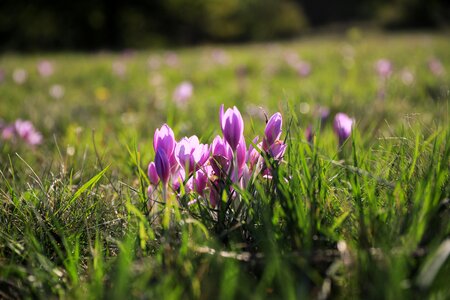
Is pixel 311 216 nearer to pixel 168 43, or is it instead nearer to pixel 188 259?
pixel 188 259

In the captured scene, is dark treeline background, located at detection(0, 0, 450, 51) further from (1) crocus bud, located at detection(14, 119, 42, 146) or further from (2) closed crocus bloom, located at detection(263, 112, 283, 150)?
(2) closed crocus bloom, located at detection(263, 112, 283, 150)

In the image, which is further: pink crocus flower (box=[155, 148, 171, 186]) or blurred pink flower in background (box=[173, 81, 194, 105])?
blurred pink flower in background (box=[173, 81, 194, 105])

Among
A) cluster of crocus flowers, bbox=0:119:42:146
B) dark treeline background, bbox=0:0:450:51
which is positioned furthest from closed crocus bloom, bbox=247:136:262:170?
dark treeline background, bbox=0:0:450:51

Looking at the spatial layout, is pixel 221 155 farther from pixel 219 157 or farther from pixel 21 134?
pixel 21 134

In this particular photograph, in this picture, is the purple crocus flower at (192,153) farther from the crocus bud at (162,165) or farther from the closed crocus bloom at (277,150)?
the closed crocus bloom at (277,150)

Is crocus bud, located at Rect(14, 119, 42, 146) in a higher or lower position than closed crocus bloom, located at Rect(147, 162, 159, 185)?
lower

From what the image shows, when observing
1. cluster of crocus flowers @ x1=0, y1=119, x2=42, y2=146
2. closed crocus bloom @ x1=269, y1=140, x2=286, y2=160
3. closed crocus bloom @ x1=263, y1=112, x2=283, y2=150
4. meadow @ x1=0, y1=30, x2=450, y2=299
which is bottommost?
cluster of crocus flowers @ x1=0, y1=119, x2=42, y2=146

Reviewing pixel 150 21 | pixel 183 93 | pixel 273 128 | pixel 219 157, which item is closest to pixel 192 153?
pixel 219 157
